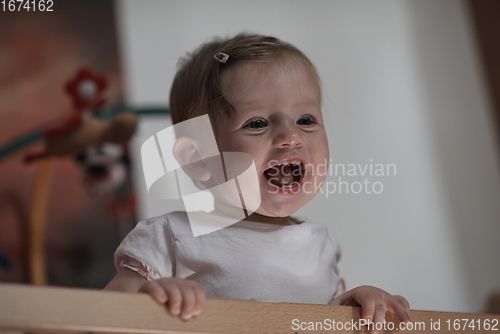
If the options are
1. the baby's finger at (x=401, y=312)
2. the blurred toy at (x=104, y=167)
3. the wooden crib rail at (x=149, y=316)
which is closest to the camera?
the wooden crib rail at (x=149, y=316)

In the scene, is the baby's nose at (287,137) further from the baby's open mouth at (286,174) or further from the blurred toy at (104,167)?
the blurred toy at (104,167)

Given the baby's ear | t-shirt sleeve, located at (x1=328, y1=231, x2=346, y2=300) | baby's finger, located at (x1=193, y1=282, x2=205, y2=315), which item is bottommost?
t-shirt sleeve, located at (x1=328, y1=231, x2=346, y2=300)

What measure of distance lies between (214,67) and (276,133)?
111mm

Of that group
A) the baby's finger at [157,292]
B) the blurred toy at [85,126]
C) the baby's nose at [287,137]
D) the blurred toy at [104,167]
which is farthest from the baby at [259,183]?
the blurred toy at [104,167]

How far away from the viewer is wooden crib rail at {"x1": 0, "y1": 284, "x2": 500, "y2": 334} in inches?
11.9

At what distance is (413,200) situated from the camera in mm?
610

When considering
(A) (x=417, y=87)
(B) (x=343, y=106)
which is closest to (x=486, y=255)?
(A) (x=417, y=87)

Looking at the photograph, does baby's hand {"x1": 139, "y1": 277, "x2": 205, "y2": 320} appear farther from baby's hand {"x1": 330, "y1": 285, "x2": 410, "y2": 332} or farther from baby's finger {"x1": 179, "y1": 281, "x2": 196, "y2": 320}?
baby's hand {"x1": 330, "y1": 285, "x2": 410, "y2": 332}

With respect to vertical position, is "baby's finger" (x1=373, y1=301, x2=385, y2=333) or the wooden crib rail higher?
the wooden crib rail

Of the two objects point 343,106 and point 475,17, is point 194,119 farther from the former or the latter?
point 475,17

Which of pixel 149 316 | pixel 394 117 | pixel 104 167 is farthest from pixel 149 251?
pixel 104 167

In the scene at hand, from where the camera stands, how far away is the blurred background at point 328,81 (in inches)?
29.5

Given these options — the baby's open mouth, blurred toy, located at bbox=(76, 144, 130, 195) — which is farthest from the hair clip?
blurred toy, located at bbox=(76, 144, 130, 195)

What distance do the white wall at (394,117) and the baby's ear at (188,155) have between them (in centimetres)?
4
